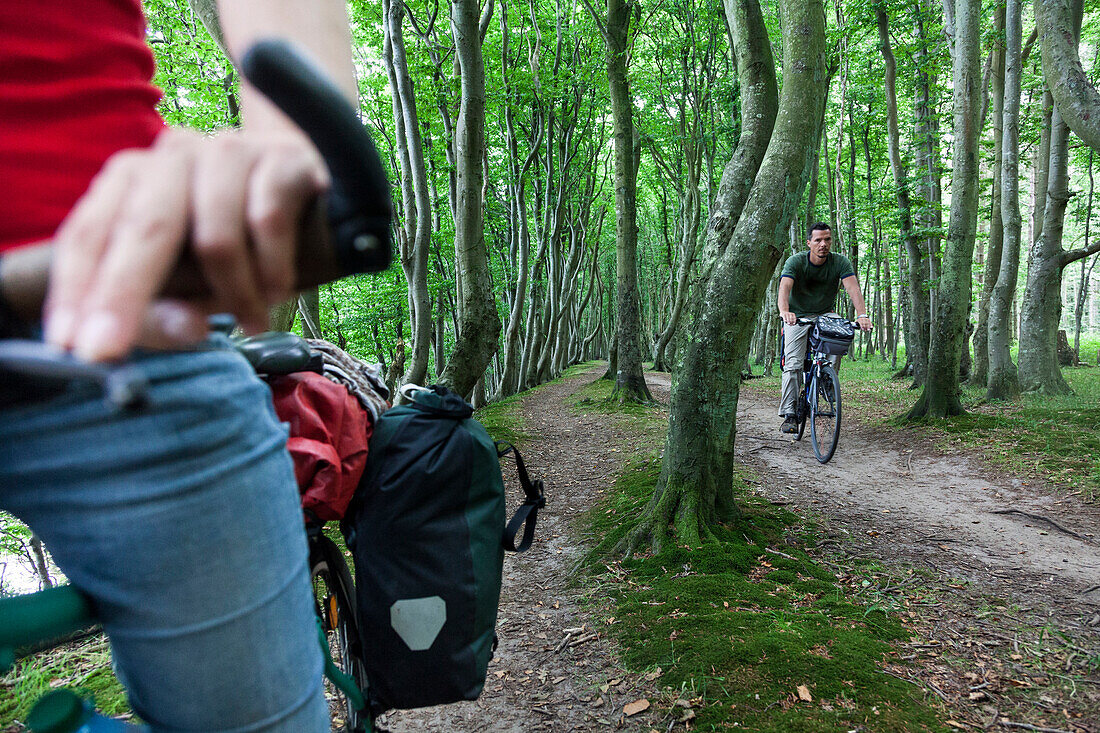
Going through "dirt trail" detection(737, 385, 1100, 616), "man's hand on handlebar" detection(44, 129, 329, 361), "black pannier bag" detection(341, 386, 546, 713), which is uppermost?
"man's hand on handlebar" detection(44, 129, 329, 361)

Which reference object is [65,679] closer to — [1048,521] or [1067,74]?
[1048,521]

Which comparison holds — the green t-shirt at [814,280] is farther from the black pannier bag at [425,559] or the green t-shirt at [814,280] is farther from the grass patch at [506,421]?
the black pannier bag at [425,559]

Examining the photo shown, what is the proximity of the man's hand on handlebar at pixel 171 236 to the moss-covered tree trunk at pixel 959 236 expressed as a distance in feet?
27.9

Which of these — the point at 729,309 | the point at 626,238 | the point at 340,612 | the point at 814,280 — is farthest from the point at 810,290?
the point at 340,612

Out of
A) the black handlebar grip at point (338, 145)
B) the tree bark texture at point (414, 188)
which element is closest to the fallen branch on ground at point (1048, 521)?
the black handlebar grip at point (338, 145)

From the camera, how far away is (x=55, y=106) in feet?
2.13

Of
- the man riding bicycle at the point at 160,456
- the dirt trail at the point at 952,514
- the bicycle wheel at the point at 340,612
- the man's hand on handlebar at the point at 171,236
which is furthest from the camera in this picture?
the dirt trail at the point at 952,514

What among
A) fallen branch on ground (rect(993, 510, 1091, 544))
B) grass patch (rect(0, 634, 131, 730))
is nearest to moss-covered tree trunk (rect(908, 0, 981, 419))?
fallen branch on ground (rect(993, 510, 1091, 544))

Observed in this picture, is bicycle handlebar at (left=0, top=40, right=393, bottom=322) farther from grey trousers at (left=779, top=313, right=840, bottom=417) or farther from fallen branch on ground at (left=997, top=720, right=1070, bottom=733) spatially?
grey trousers at (left=779, top=313, right=840, bottom=417)

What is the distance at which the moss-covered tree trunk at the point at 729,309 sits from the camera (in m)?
3.88

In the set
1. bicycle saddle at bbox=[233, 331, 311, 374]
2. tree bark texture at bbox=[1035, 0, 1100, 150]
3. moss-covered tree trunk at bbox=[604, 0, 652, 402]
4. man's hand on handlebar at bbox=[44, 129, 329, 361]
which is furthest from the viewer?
moss-covered tree trunk at bbox=[604, 0, 652, 402]

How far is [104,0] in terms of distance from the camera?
704 mm

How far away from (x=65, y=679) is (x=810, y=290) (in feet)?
21.8

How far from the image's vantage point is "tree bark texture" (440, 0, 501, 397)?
6684mm
